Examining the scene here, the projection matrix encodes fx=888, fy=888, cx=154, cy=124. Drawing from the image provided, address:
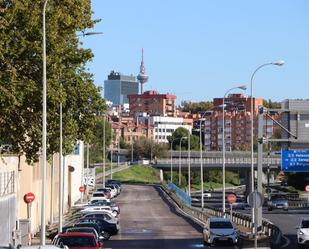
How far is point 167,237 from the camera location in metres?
50.1

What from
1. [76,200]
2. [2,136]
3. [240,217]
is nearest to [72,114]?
[2,136]

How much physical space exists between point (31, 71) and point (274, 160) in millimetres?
104408

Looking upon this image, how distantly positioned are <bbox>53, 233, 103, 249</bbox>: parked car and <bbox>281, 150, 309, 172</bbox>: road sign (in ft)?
95.2

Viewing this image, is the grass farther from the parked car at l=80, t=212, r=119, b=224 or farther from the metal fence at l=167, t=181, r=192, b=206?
the parked car at l=80, t=212, r=119, b=224

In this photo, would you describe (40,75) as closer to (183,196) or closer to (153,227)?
(153,227)

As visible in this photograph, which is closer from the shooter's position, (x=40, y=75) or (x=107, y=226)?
(x=40, y=75)

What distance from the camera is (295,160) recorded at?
58344 mm

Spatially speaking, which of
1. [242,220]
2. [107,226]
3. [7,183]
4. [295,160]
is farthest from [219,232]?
A: [295,160]

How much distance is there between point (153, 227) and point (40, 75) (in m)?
25.7

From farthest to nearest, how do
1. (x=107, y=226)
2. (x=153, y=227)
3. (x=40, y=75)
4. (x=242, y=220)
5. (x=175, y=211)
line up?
(x=175, y=211) < (x=153, y=227) < (x=242, y=220) < (x=107, y=226) < (x=40, y=75)

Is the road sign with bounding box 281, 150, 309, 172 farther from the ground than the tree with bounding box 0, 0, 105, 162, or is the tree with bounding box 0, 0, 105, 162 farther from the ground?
the tree with bounding box 0, 0, 105, 162

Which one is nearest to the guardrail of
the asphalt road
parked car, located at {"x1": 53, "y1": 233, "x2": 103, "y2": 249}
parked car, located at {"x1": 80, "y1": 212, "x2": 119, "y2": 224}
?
the asphalt road

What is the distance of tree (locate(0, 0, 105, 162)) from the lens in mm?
34344

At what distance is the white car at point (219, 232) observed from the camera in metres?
42.9
